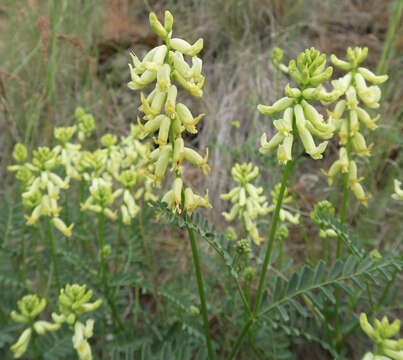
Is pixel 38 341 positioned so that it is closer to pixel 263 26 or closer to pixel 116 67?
pixel 116 67

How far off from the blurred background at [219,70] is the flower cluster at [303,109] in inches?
73.9

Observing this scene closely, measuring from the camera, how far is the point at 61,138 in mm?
2789

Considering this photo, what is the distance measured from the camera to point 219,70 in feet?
15.8

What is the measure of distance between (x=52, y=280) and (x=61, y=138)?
1.04 metres

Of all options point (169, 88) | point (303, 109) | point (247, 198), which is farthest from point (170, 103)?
point (247, 198)

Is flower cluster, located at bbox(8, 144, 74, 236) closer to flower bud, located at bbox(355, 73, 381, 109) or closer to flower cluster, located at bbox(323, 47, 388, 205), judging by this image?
flower cluster, located at bbox(323, 47, 388, 205)

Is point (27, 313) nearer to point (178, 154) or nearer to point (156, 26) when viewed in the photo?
point (178, 154)

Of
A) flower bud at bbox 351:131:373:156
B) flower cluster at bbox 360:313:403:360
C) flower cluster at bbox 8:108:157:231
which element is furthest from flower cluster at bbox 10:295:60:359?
flower bud at bbox 351:131:373:156

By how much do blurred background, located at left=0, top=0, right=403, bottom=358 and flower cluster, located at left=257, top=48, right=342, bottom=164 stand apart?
188 cm

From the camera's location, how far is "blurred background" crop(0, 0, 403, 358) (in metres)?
3.73

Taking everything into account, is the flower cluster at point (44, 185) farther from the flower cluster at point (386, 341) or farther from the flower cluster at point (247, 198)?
the flower cluster at point (386, 341)

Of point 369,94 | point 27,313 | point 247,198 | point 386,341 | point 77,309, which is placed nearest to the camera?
point 386,341

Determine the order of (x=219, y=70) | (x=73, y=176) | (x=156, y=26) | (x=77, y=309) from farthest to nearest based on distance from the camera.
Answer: (x=219, y=70), (x=73, y=176), (x=77, y=309), (x=156, y=26)

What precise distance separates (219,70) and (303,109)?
341 cm
